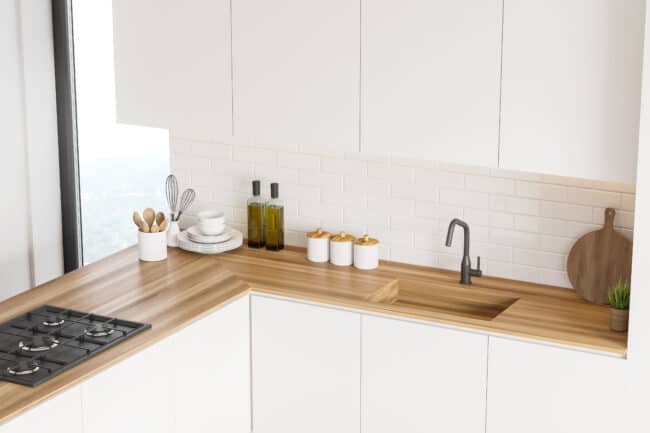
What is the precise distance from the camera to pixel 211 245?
5.00m

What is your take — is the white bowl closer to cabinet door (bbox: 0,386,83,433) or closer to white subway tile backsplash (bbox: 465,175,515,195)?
white subway tile backsplash (bbox: 465,175,515,195)

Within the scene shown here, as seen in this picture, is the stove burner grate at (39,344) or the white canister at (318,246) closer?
the stove burner grate at (39,344)

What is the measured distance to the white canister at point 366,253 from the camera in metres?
4.79

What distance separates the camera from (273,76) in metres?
4.58

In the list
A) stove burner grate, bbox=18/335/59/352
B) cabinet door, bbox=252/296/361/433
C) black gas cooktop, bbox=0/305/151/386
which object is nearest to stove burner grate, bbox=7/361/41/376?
black gas cooktop, bbox=0/305/151/386

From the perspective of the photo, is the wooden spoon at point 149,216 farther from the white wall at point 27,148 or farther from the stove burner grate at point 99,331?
the white wall at point 27,148

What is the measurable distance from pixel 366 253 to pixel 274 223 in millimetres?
505

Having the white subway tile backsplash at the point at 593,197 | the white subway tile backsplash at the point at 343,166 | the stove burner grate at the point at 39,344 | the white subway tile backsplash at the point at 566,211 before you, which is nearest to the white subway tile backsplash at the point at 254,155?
the white subway tile backsplash at the point at 343,166

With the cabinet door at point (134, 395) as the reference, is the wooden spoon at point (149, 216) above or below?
above

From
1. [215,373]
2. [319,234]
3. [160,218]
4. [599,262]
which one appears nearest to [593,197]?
[599,262]

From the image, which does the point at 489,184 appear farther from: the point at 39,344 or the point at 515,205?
the point at 39,344

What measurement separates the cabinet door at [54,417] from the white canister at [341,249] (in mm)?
1538

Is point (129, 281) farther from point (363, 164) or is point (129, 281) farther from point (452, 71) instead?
point (452, 71)

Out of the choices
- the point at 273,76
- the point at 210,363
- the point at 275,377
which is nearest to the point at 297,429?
the point at 275,377
